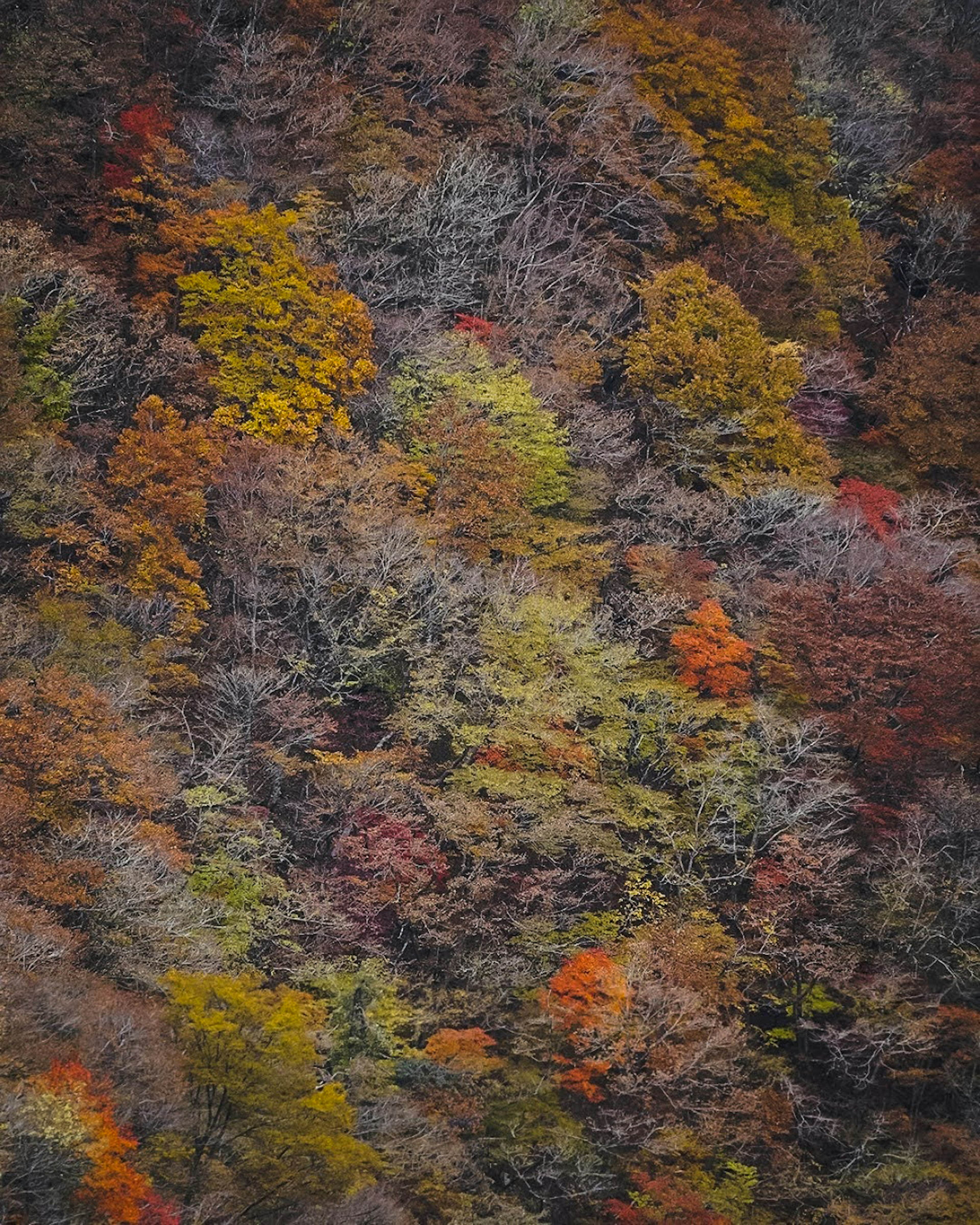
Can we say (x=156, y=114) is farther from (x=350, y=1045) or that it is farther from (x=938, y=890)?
(x=938, y=890)

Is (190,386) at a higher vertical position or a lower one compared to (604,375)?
lower

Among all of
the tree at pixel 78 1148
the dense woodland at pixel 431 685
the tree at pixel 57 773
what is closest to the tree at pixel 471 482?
the dense woodland at pixel 431 685

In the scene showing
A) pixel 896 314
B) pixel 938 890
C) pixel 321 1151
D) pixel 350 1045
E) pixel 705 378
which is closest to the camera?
pixel 321 1151

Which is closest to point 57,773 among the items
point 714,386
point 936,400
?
point 714,386

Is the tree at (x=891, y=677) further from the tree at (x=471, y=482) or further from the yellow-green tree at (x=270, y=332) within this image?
the yellow-green tree at (x=270, y=332)

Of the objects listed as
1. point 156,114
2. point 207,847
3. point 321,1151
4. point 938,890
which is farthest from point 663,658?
point 156,114

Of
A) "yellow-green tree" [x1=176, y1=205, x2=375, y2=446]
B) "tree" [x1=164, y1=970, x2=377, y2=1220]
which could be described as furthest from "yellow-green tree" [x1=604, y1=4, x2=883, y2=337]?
"tree" [x1=164, y1=970, x2=377, y2=1220]
